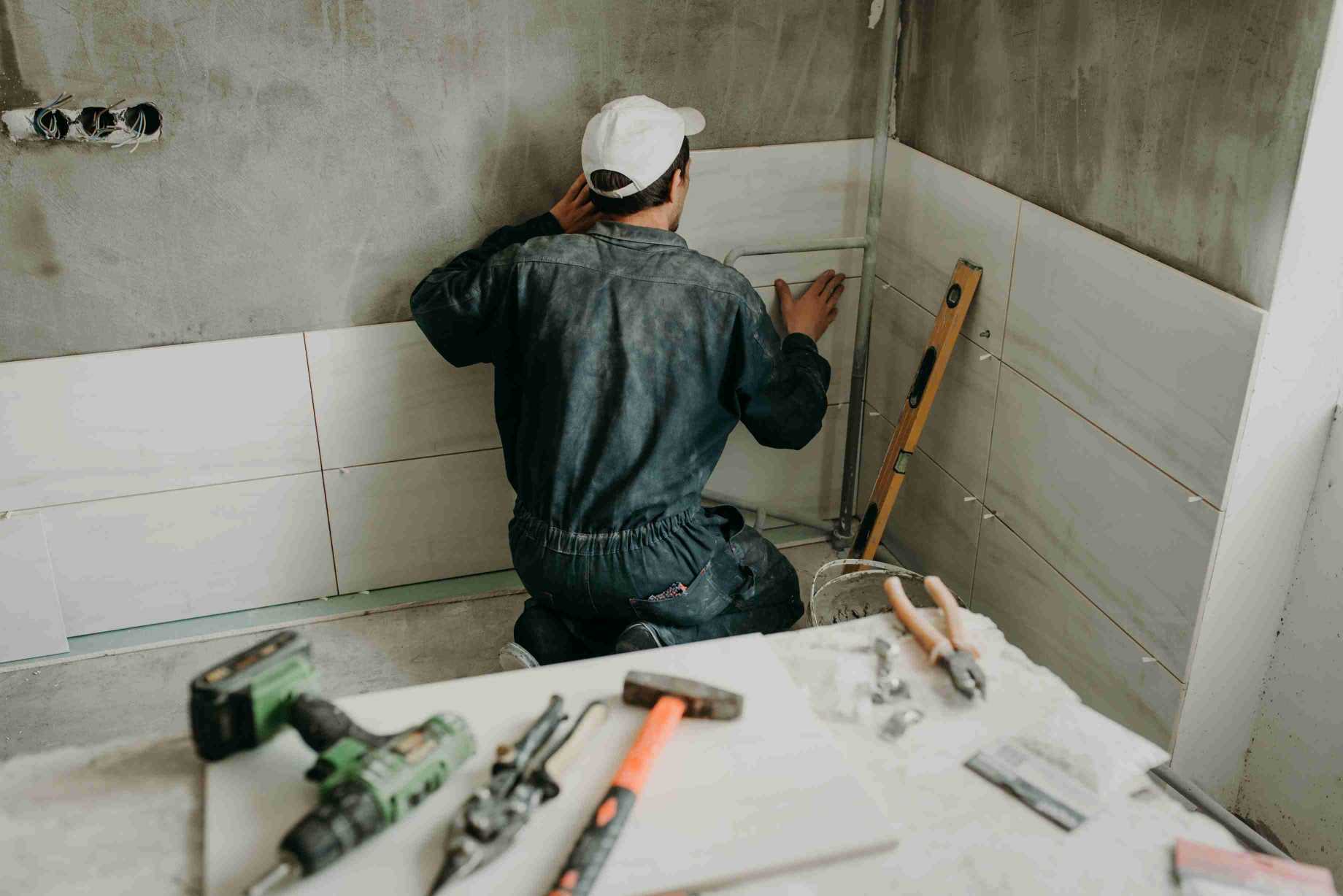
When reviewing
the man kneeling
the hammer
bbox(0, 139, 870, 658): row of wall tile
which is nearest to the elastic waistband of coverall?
the man kneeling

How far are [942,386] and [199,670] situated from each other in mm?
1829

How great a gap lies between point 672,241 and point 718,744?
110 centimetres

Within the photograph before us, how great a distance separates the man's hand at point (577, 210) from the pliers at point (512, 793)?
53.8 inches

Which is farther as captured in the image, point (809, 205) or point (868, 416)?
point (868, 416)

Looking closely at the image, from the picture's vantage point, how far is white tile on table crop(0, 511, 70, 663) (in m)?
2.52

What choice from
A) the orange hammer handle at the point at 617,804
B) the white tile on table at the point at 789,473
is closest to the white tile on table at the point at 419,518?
the white tile on table at the point at 789,473

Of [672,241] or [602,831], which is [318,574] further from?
[602,831]

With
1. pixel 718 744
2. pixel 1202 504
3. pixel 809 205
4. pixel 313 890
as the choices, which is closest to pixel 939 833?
pixel 718 744

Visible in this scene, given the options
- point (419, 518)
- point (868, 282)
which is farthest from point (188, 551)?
point (868, 282)

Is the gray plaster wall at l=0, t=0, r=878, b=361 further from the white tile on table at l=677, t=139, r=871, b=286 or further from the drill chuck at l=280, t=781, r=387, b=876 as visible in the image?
the drill chuck at l=280, t=781, r=387, b=876

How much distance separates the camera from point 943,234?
8.40ft

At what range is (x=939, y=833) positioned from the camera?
1.18 m

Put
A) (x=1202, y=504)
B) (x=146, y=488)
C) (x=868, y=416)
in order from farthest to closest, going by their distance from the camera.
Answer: (x=868, y=416), (x=146, y=488), (x=1202, y=504)

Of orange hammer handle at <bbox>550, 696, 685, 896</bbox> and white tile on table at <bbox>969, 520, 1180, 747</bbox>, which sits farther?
white tile on table at <bbox>969, 520, 1180, 747</bbox>
